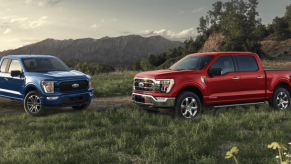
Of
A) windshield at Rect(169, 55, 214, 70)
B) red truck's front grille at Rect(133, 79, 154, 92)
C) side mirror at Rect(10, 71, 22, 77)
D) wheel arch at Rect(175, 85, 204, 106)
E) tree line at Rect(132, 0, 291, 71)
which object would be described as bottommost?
wheel arch at Rect(175, 85, 204, 106)

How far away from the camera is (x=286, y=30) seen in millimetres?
91250

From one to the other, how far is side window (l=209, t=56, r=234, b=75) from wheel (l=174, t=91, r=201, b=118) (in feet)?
4.15

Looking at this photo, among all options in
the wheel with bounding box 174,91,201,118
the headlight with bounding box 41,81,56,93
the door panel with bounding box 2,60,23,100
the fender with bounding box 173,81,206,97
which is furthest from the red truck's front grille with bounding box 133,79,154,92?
the door panel with bounding box 2,60,23,100

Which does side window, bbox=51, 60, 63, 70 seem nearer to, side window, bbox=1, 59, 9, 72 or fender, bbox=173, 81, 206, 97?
side window, bbox=1, 59, 9, 72

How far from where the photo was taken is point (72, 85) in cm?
941

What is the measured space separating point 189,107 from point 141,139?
105 inches

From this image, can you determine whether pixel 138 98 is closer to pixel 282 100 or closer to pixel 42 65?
pixel 42 65

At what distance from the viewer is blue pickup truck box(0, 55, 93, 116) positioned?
9023mm

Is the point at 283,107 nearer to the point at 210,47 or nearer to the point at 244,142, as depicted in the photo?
the point at 244,142

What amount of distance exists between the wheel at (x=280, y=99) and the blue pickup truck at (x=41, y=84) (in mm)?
6280

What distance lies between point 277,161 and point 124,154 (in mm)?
2463

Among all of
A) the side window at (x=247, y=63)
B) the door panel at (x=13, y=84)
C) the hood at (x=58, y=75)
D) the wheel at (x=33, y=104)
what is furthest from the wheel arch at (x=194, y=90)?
the door panel at (x=13, y=84)

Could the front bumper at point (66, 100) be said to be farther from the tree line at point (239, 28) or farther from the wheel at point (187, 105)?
the tree line at point (239, 28)

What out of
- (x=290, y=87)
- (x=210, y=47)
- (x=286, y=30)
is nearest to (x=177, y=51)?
(x=210, y=47)
